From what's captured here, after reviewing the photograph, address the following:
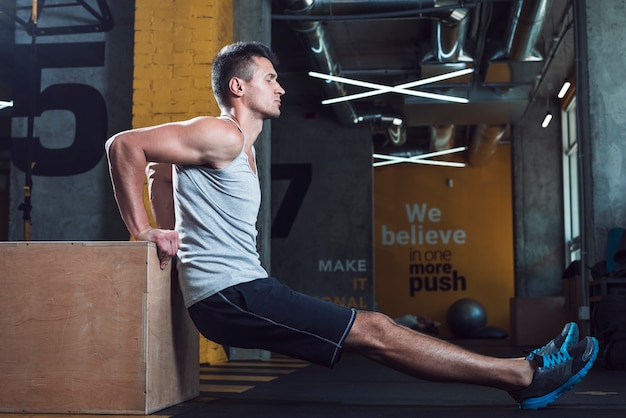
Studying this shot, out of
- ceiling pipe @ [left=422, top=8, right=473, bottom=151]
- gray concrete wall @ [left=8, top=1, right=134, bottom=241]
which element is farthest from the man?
ceiling pipe @ [left=422, top=8, right=473, bottom=151]

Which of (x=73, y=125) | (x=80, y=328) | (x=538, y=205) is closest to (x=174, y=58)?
(x=73, y=125)

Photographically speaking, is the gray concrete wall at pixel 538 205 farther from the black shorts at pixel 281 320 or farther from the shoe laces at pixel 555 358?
the black shorts at pixel 281 320

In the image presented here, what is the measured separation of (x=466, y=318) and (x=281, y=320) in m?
11.5

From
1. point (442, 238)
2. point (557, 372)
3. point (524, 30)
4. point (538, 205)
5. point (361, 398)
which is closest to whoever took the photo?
point (557, 372)

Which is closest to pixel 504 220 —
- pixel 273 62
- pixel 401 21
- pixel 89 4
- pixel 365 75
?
pixel 365 75

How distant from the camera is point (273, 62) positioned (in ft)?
9.11

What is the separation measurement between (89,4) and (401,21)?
11.9ft

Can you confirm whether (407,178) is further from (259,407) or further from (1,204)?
(259,407)

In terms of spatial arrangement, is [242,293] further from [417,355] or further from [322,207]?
[322,207]

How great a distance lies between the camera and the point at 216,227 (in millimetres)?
2465

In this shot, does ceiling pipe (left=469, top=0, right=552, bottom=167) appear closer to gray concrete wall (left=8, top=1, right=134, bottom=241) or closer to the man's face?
gray concrete wall (left=8, top=1, right=134, bottom=241)

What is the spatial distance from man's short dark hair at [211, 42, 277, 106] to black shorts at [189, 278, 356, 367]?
679mm

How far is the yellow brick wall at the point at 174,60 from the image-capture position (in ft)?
18.3

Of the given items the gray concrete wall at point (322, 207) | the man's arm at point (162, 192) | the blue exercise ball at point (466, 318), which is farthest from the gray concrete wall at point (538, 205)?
the man's arm at point (162, 192)
